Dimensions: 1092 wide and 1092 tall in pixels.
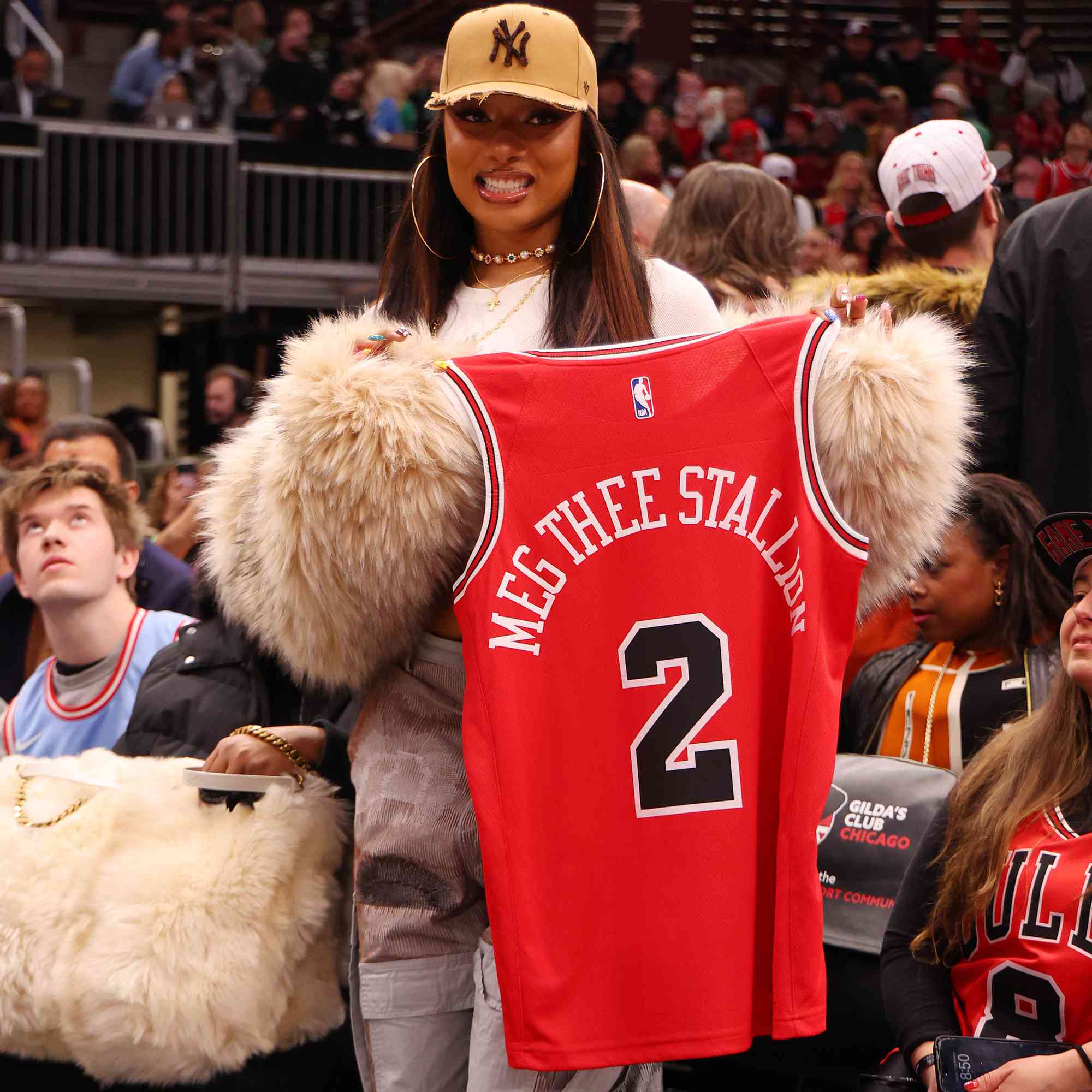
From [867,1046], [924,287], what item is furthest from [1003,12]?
[867,1046]

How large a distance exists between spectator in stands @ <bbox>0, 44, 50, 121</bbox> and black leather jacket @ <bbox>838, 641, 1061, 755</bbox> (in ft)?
35.7

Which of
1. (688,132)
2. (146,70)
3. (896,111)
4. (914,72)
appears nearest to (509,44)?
(688,132)

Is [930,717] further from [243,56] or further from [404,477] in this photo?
[243,56]

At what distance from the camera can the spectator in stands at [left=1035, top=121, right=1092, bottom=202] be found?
10344 mm

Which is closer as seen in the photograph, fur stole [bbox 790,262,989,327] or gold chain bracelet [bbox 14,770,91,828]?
gold chain bracelet [bbox 14,770,91,828]

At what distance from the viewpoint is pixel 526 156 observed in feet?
7.71

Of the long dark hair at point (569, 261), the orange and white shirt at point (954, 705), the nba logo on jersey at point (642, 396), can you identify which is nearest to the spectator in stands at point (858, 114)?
the orange and white shirt at point (954, 705)

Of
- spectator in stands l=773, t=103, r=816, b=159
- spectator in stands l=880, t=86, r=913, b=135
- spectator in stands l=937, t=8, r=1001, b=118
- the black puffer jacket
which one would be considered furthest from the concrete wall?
the black puffer jacket

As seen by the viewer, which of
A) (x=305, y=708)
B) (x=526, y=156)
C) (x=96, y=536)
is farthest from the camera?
(x=96, y=536)

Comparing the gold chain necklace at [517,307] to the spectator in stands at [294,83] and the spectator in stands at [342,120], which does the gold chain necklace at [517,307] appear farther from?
the spectator in stands at [294,83]

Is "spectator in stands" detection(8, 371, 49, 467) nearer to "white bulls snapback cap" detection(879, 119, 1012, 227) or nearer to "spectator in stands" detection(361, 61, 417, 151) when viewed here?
"spectator in stands" detection(361, 61, 417, 151)

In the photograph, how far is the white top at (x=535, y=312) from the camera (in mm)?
2367

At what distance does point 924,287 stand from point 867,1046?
161 centimetres

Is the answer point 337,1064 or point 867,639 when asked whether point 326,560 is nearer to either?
point 337,1064
